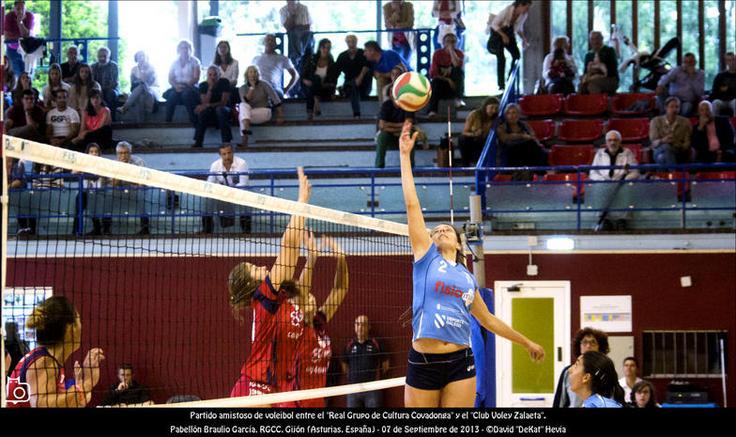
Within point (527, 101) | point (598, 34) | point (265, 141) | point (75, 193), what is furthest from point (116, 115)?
point (598, 34)

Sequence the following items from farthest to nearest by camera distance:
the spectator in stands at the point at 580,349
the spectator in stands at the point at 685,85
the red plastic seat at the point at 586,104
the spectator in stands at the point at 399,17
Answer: the spectator in stands at the point at 399,17 → the red plastic seat at the point at 586,104 → the spectator in stands at the point at 685,85 → the spectator in stands at the point at 580,349

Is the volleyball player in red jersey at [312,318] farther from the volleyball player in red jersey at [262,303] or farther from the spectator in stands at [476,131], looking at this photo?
the spectator in stands at [476,131]

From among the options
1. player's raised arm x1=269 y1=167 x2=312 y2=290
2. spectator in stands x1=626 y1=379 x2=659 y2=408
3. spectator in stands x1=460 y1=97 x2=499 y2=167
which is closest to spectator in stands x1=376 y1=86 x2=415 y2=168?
spectator in stands x1=460 y1=97 x2=499 y2=167

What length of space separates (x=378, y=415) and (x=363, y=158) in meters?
12.4

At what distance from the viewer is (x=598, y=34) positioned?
2008cm

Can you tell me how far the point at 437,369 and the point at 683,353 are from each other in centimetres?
845

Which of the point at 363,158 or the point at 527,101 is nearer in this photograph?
the point at 363,158

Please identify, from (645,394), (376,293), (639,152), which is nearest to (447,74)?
(639,152)

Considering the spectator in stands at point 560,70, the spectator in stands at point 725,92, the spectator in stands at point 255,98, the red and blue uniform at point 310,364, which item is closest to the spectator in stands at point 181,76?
the spectator in stands at point 255,98

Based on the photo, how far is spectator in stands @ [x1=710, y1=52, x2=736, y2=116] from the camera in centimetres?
1902

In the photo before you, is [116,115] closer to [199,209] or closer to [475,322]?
[199,209]

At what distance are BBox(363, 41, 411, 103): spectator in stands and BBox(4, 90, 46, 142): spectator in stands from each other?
18.8ft

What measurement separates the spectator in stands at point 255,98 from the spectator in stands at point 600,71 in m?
5.49

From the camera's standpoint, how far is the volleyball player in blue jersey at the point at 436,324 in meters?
7.62
